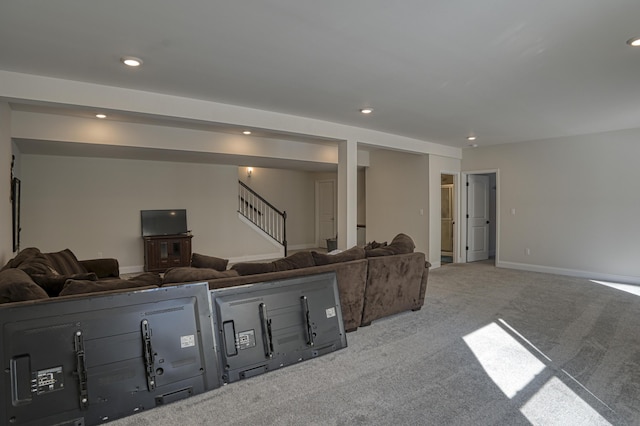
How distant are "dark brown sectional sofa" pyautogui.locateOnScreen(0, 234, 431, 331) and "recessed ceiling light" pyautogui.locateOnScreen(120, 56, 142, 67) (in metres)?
1.77

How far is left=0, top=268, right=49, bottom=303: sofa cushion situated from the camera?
2.29 metres

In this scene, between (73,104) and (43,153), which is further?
(43,153)

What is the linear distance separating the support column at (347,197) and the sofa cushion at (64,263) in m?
3.46

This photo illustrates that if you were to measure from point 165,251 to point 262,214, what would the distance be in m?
2.85

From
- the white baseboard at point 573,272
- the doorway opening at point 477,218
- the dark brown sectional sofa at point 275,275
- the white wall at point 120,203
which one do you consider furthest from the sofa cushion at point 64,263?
the white baseboard at point 573,272

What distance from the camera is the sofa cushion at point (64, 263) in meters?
3.85

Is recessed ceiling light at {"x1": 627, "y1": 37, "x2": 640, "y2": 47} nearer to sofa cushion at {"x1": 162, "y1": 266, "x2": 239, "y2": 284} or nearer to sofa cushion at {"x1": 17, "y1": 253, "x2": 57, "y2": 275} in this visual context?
sofa cushion at {"x1": 162, "y1": 266, "x2": 239, "y2": 284}

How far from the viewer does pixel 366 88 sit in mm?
3896

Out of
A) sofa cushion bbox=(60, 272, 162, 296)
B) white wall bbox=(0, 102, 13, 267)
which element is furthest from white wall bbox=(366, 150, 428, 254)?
white wall bbox=(0, 102, 13, 267)

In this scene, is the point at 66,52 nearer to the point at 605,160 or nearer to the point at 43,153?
the point at 43,153

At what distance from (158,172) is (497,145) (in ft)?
23.2

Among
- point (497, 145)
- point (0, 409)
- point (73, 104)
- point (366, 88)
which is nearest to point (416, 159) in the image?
point (497, 145)

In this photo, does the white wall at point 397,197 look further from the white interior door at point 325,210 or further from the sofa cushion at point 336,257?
the sofa cushion at point 336,257

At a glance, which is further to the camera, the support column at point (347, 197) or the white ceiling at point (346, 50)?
the support column at point (347, 197)
